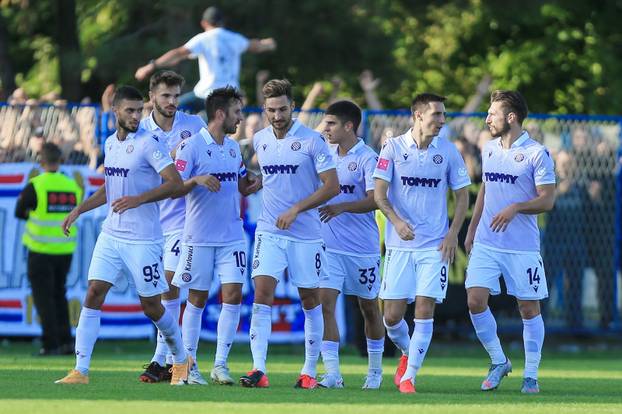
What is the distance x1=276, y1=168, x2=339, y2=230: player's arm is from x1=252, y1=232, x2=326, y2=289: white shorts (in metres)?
0.28

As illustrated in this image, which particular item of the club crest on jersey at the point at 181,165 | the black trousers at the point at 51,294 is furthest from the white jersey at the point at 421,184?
the black trousers at the point at 51,294

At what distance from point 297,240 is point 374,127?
626 centimetres

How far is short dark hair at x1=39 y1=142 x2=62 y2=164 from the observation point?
17188 millimetres

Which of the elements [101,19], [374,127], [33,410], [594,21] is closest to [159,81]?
[33,410]

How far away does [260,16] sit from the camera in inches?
986

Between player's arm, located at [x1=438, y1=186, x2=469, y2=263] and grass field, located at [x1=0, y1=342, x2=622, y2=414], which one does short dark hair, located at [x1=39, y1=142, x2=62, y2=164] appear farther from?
player's arm, located at [x1=438, y1=186, x2=469, y2=263]

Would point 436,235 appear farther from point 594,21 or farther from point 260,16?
point 594,21

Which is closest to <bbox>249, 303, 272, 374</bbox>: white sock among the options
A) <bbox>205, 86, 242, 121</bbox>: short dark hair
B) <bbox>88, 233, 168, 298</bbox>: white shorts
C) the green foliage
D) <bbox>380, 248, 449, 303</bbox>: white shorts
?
<bbox>88, 233, 168, 298</bbox>: white shorts

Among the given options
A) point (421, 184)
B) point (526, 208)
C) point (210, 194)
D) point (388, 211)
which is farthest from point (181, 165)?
point (526, 208)

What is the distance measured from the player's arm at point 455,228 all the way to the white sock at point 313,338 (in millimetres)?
1179

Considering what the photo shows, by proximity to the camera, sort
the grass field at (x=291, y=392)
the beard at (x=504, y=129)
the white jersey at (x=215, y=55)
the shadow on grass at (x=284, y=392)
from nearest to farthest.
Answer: the grass field at (x=291, y=392) < the shadow on grass at (x=284, y=392) < the beard at (x=504, y=129) < the white jersey at (x=215, y=55)

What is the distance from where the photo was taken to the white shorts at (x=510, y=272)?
13.3 meters

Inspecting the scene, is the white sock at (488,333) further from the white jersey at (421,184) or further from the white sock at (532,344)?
the white jersey at (421,184)

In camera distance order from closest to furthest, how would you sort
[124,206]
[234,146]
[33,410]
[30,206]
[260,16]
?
[33,410], [124,206], [234,146], [30,206], [260,16]
